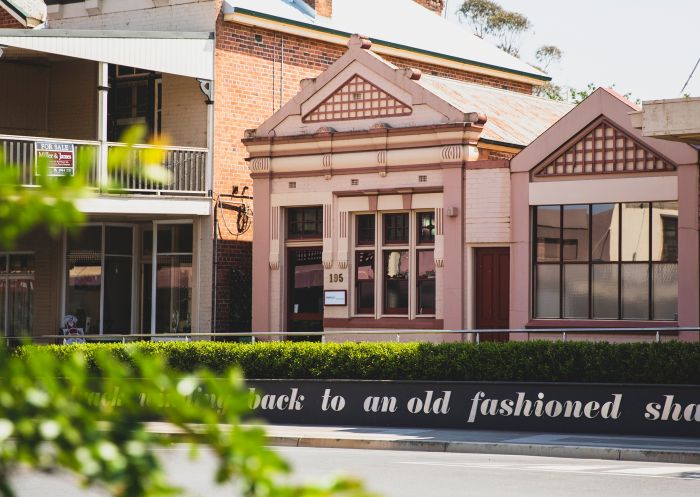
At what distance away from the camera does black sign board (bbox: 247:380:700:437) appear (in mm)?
17688

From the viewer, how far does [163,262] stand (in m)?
27.9

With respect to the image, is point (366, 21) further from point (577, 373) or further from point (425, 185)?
point (577, 373)

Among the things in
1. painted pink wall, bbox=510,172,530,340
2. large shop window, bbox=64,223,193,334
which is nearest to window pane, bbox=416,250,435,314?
painted pink wall, bbox=510,172,530,340

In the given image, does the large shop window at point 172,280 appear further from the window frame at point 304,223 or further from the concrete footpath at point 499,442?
the concrete footpath at point 499,442

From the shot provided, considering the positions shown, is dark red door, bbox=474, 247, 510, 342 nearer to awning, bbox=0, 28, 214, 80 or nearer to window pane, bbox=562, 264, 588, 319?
window pane, bbox=562, 264, 588, 319

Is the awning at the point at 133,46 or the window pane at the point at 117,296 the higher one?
the awning at the point at 133,46

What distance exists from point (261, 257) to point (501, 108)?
6042 millimetres

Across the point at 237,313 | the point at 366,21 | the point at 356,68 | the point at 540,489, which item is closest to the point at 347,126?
the point at 356,68

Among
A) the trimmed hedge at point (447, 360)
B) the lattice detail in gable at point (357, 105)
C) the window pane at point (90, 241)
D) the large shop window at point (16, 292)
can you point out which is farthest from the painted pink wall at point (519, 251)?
the large shop window at point (16, 292)

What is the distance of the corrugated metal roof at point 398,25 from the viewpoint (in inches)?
1121

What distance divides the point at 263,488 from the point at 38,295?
90.4 ft

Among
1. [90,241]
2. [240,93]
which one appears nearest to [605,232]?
[240,93]

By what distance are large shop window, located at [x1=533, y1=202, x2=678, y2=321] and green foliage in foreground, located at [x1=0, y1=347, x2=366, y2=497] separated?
19.4 metres

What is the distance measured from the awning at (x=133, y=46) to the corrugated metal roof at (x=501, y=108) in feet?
15.6
